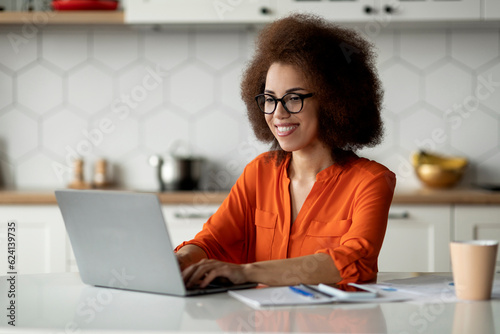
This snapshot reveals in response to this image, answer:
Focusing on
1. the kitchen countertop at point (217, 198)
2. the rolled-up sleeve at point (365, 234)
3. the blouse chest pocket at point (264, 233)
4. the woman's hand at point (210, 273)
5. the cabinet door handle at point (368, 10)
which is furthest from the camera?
the cabinet door handle at point (368, 10)

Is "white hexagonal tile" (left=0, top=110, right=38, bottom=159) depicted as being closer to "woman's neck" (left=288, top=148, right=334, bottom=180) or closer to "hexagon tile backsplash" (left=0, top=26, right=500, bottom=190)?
"hexagon tile backsplash" (left=0, top=26, right=500, bottom=190)

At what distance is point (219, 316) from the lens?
3.22 ft

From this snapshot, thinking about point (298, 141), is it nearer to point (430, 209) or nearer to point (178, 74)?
point (430, 209)

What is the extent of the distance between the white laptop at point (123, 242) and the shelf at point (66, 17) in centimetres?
190

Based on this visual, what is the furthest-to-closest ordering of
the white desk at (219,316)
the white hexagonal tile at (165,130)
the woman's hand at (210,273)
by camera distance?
the white hexagonal tile at (165,130), the woman's hand at (210,273), the white desk at (219,316)

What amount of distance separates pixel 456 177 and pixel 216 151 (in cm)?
120

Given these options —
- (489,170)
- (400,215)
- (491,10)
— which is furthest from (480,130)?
(400,215)

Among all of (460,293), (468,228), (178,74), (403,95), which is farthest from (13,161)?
(460,293)

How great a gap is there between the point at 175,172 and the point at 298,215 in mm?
1391

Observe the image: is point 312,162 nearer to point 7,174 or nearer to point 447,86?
point 447,86

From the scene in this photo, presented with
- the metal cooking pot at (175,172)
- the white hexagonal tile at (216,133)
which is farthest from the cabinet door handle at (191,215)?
the white hexagonal tile at (216,133)

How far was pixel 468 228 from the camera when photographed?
266cm

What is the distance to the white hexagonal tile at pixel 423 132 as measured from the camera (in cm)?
320

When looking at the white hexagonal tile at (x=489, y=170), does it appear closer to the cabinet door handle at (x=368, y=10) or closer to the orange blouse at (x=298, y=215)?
the cabinet door handle at (x=368, y=10)
